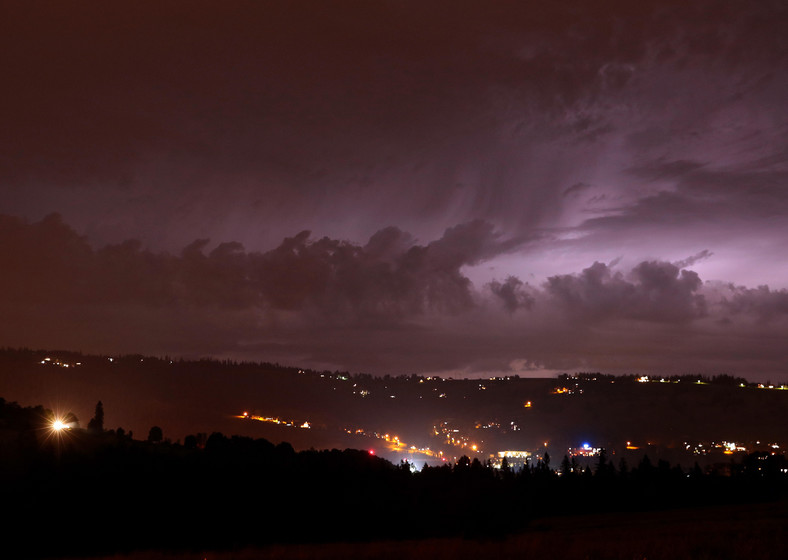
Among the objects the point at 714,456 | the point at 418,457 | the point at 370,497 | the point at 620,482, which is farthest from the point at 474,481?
the point at 418,457

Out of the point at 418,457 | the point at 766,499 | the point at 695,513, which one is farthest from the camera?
the point at 418,457

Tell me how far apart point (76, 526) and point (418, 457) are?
15224 centimetres

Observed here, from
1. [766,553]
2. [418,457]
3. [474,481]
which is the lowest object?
[418,457]

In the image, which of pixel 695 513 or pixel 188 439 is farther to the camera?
pixel 188 439

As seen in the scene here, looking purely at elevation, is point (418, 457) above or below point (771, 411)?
below

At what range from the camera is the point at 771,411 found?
19338cm

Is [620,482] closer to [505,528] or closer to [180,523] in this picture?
[505,528]

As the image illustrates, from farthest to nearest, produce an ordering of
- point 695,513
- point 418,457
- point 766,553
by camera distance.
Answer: point 418,457
point 695,513
point 766,553

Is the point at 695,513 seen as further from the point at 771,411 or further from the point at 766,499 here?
the point at 771,411

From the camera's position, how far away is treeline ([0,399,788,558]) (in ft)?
140

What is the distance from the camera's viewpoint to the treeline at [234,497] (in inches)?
1683

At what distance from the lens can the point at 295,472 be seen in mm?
57938

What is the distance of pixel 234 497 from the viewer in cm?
5059

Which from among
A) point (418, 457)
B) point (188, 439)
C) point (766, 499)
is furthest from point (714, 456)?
point (188, 439)
